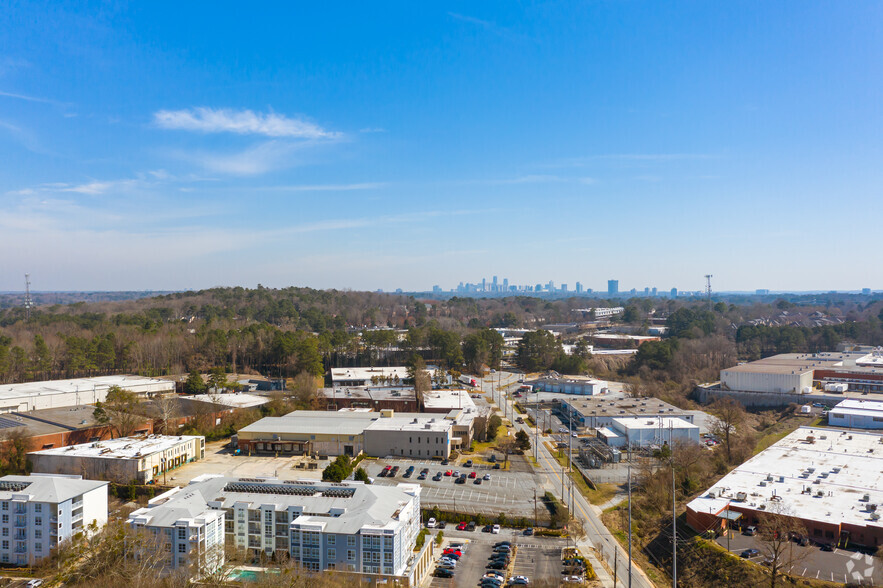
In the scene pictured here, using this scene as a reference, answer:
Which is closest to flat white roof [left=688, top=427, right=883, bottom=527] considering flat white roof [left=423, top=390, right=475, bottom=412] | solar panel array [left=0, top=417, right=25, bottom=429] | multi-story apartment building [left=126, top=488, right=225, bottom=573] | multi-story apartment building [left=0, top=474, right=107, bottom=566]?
multi-story apartment building [left=126, top=488, right=225, bottom=573]

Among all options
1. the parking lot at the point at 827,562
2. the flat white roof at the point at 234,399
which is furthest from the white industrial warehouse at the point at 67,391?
the parking lot at the point at 827,562

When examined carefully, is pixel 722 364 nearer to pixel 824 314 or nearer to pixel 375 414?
pixel 375 414

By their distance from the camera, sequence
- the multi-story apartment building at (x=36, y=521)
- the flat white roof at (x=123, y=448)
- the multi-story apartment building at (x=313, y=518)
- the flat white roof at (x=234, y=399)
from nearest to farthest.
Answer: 1. the multi-story apartment building at (x=313, y=518)
2. the multi-story apartment building at (x=36, y=521)
3. the flat white roof at (x=123, y=448)
4. the flat white roof at (x=234, y=399)

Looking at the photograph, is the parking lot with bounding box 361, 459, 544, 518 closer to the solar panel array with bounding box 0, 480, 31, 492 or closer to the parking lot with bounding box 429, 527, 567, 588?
the parking lot with bounding box 429, 527, 567, 588

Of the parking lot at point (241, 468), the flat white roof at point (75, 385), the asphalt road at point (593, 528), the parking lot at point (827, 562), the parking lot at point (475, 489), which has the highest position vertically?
the flat white roof at point (75, 385)

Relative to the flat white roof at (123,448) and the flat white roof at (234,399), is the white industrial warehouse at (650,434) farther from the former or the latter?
the flat white roof at (123,448)
